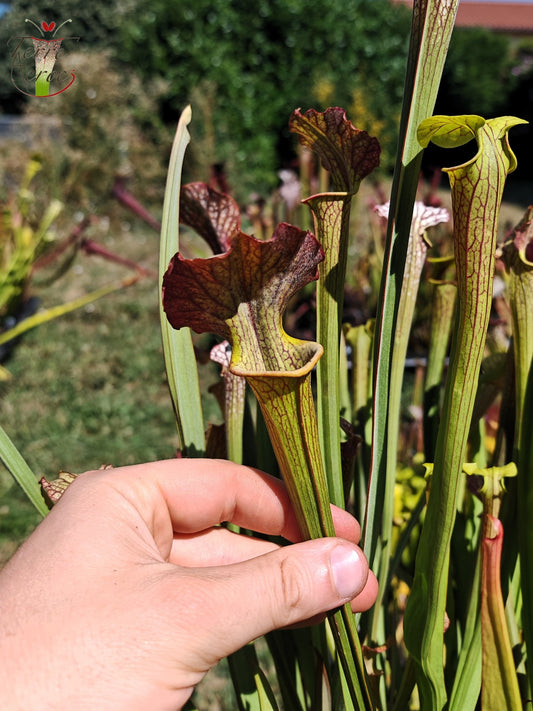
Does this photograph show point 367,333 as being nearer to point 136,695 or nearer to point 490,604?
point 490,604

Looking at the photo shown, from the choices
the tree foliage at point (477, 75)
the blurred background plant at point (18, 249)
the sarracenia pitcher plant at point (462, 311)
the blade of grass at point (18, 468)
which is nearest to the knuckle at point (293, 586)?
the sarracenia pitcher plant at point (462, 311)

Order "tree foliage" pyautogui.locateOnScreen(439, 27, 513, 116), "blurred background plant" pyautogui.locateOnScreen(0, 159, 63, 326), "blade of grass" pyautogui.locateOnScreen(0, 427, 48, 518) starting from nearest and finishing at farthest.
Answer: "blade of grass" pyautogui.locateOnScreen(0, 427, 48, 518)
"blurred background plant" pyautogui.locateOnScreen(0, 159, 63, 326)
"tree foliage" pyautogui.locateOnScreen(439, 27, 513, 116)

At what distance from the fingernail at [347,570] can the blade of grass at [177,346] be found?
0.19m

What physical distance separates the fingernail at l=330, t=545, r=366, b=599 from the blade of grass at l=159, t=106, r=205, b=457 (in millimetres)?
190

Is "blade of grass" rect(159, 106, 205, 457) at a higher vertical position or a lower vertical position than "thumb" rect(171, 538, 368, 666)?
higher

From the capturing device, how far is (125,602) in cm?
43

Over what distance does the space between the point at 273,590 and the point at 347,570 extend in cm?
6

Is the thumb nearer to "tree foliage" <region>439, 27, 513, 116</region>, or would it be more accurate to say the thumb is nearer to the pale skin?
the pale skin

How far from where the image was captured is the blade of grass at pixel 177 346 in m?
0.55

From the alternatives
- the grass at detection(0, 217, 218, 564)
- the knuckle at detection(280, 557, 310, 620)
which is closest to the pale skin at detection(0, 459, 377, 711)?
the knuckle at detection(280, 557, 310, 620)

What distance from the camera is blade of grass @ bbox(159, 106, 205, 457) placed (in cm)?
55

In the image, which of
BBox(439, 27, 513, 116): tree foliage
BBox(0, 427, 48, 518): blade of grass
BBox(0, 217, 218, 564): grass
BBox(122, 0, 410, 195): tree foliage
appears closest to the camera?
BBox(0, 427, 48, 518): blade of grass

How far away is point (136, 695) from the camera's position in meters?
0.42

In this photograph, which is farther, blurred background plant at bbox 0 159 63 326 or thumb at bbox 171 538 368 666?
blurred background plant at bbox 0 159 63 326
